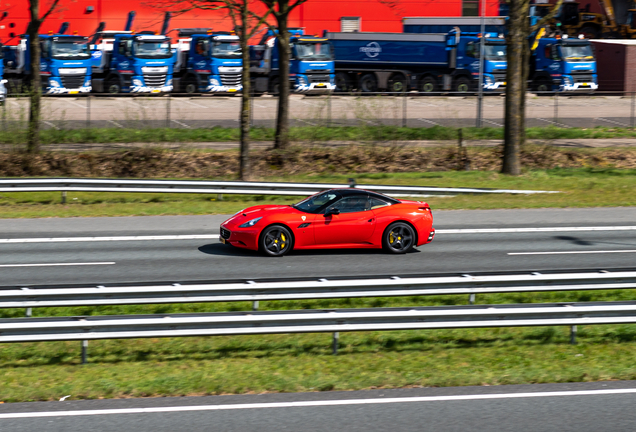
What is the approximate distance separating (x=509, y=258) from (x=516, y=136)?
10.1m

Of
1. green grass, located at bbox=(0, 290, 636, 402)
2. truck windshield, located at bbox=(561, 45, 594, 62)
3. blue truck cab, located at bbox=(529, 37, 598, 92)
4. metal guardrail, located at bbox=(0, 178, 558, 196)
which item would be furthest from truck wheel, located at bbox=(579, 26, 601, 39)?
green grass, located at bbox=(0, 290, 636, 402)

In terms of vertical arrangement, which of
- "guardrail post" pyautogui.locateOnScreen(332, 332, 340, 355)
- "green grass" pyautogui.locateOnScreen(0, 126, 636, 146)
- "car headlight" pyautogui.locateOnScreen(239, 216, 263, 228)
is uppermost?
"green grass" pyautogui.locateOnScreen(0, 126, 636, 146)

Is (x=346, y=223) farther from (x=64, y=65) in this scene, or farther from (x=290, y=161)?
(x=64, y=65)

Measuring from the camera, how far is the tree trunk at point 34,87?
21969mm

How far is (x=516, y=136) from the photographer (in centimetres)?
2275

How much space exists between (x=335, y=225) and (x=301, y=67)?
2862 cm

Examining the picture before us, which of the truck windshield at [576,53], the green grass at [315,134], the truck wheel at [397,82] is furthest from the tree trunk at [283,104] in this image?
the truck windshield at [576,53]

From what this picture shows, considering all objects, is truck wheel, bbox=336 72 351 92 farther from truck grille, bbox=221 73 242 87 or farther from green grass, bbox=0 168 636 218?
green grass, bbox=0 168 636 218

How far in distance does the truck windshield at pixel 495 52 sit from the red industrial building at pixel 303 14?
887 cm

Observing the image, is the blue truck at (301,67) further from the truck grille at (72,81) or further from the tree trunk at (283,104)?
the tree trunk at (283,104)

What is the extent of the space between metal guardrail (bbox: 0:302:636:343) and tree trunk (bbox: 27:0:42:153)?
1551 centimetres

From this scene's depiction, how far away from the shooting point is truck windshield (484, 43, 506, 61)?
4291 centimetres

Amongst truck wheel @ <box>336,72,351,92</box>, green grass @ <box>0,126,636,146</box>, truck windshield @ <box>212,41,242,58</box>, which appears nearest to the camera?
green grass @ <box>0,126,636,146</box>

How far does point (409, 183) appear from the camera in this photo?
72.9 feet
